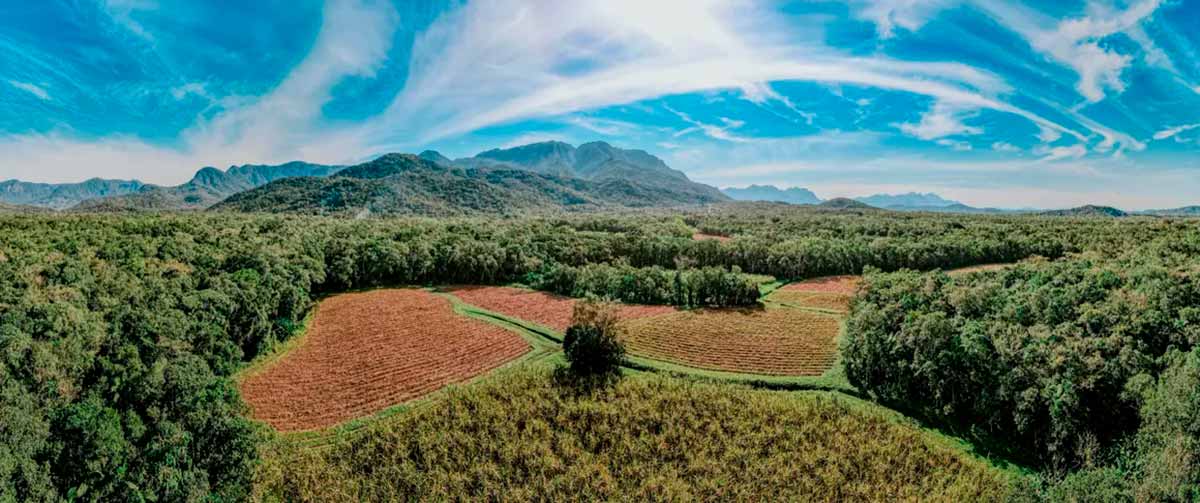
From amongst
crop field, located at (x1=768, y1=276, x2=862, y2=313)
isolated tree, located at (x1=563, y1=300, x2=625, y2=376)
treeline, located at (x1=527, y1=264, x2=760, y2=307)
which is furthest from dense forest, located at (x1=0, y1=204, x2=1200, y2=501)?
treeline, located at (x1=527, y1=264, x2=760, y2=307)

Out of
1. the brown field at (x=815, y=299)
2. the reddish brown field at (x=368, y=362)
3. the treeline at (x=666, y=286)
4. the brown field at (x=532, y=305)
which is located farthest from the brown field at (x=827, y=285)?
the reddish brown field at (x=368, y=362)

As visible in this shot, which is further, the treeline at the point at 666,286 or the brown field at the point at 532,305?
the treeline at the point at 666,286

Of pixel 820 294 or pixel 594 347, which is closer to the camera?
pixel 594 347

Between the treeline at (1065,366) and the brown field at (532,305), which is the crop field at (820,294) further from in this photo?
the treeline at (1065,366)

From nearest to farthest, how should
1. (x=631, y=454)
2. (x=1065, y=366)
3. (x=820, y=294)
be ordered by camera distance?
(x=1065, y=366) → (x=631, y=454) → (x=820, y=294)

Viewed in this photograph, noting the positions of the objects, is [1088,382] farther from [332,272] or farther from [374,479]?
[332,272]

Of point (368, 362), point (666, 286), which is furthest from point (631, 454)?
point (666, 286)

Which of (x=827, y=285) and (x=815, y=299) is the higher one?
(x=827, y=285)

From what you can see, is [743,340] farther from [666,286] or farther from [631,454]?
[631,454]
